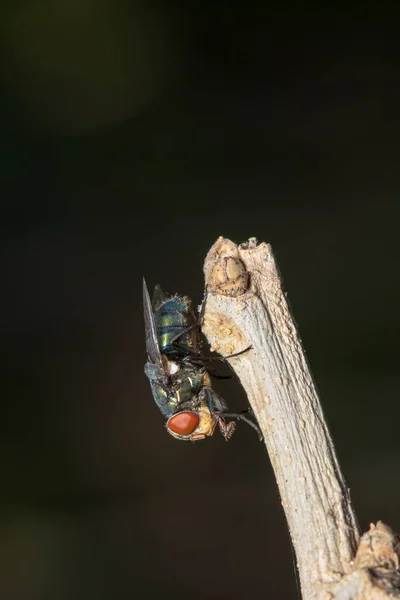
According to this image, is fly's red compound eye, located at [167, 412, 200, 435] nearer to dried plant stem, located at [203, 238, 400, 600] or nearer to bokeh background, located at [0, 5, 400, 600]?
dried plant stem, located at [203, 238, 400, 600]

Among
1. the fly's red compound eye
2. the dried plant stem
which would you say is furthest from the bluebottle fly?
the dried plant stem

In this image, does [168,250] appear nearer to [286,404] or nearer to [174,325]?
[174,325]

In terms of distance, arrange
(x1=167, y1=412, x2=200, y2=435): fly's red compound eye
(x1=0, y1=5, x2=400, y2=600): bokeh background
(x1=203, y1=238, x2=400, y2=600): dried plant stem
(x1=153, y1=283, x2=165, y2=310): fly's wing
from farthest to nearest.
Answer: (x1=0, y1=5, x2=400, y2=600): bokeh background, (x1=153, y1=283, x2=165, y2=310): fly's wing, (x1=167, y1=412, x2=200, y2=435): fly's red compound eye, (x1=203, y1=238, x2=400, y2=600): dried plant stem

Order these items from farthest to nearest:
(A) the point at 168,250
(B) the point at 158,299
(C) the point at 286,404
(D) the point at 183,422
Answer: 1. (A) the point at 168,250
2. (B) the point at 158,299
3. (D) the point at 183,422
4. (C) the point at 286,404

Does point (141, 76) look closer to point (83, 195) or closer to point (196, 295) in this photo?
point (83, 195)

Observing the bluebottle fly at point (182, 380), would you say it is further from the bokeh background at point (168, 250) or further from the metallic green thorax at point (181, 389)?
the bokeh background at point (168, 250)

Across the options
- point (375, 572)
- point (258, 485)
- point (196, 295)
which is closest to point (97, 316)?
point (196, 295)

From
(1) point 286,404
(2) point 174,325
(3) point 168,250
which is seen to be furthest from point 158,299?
(3) point 168,250
